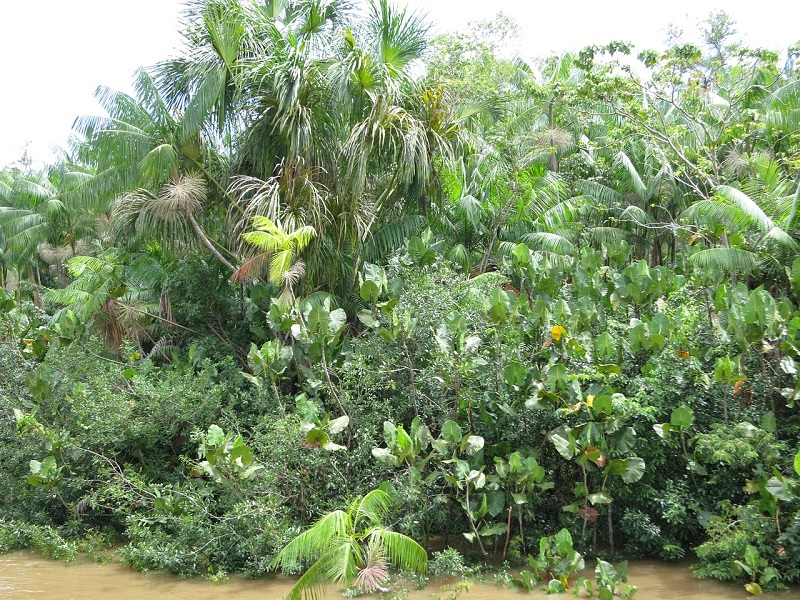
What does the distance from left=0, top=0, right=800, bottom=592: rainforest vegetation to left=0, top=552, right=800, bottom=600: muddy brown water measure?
0.18 metres

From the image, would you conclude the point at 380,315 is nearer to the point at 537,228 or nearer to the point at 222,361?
the point at 222,361

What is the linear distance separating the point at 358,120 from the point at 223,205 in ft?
8.10

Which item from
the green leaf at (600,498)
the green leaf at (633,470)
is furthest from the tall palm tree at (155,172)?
the green leaf at (633,470)

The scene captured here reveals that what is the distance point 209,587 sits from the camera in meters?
7.64

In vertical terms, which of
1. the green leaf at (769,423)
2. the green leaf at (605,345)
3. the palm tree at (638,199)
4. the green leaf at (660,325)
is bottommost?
the green leaf at (769,423)

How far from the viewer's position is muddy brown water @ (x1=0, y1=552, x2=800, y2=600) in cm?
705

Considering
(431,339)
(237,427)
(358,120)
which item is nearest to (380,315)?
(431,339)

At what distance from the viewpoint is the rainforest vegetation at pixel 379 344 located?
7.59m

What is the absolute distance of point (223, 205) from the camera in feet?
37.2

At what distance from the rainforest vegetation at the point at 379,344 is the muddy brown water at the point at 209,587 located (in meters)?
0.18

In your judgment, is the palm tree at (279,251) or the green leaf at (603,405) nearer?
the green leaf at (603,405)

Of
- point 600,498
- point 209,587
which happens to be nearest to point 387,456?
point 600,498

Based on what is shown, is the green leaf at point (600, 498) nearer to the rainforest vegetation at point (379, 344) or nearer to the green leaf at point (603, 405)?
the rainforest vegetation at point (379, 344)

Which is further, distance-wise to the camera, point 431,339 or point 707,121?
point 707,121
